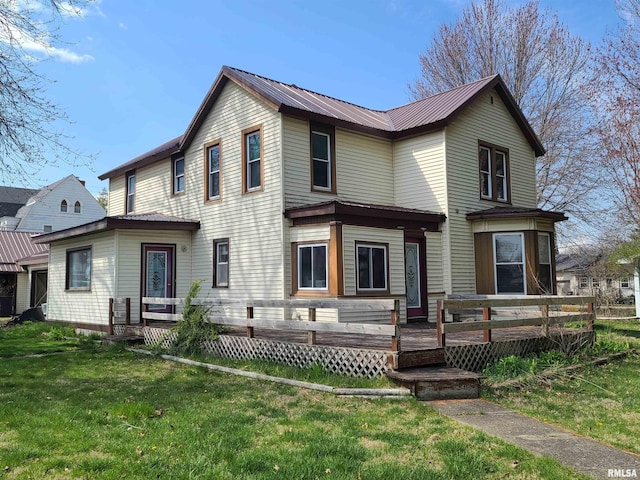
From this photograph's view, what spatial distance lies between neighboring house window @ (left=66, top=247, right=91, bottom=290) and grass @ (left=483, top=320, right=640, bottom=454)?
12988 millimetres

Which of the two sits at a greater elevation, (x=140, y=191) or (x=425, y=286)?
(x=140, y=191)

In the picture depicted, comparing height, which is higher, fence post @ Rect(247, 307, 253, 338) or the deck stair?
fence post @ Rect(247, 307, 253, 338)

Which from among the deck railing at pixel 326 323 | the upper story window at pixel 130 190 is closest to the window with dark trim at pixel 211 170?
the deck railing at pixel 326 323

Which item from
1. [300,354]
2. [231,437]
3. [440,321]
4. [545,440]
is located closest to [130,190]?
[300,354]

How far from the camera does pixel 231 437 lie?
5363mm

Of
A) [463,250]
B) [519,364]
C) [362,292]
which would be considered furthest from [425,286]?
[519,364]

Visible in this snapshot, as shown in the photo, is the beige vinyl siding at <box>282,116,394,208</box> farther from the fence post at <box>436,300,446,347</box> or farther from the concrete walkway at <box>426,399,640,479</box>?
the concrete walkway at <box>426,399,640,479</box>

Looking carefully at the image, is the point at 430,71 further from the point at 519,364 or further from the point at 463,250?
the point at 519,364

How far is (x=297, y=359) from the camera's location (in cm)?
920

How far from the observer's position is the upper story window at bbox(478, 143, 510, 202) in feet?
52.2

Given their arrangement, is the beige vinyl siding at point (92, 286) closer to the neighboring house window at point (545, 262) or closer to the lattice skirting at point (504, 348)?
the lattice skirting at point (504, 348)

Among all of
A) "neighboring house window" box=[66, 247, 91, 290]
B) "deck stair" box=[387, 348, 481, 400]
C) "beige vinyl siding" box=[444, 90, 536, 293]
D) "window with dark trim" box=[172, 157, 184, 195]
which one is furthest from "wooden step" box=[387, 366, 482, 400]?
"window with dark trim" box=[172, 157, 184, 195]

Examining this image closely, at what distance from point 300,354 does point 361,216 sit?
4.59 meters

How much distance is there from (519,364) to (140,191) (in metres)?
15.2
